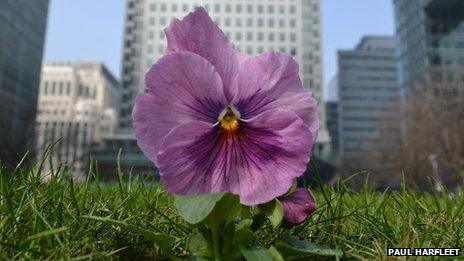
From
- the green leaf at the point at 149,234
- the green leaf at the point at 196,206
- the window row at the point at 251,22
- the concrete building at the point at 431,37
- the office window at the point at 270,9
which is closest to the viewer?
the green leaf at the point at 196,206

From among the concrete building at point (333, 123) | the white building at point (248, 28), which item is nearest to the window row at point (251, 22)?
the white building at point (248, 28)

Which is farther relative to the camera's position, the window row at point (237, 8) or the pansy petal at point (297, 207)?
the window row at point (237, 8)

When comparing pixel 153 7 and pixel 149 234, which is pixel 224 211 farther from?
pixel 153 7

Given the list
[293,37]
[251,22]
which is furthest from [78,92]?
[293,37]

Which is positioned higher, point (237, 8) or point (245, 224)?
point (237, 8)

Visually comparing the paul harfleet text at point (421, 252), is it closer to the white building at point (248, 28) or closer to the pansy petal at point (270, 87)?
the pansy petal at point (270, 87)

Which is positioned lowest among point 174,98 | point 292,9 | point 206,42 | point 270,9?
point 174,98

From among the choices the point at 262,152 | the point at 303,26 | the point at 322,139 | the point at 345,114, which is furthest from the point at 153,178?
the point at 345,114

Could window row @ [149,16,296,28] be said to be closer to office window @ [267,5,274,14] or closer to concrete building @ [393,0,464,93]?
office window @ [267,5,274,14]

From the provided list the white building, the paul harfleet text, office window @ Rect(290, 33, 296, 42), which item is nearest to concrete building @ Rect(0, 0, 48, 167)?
the white building
